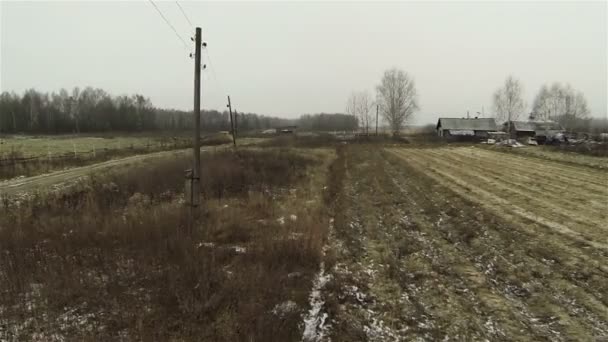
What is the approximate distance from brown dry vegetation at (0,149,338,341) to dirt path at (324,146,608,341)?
0.91m

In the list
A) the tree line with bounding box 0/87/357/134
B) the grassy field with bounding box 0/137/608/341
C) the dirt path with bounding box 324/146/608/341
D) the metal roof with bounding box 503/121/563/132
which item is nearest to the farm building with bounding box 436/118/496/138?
the metal roof with bounding box 503/121/563/132

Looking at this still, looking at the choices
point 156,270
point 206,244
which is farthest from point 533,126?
point 156,270

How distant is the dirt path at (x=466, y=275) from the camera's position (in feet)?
15.9

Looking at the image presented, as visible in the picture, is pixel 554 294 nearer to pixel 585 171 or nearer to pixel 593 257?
pixel 593 257

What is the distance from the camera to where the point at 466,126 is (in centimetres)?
6944

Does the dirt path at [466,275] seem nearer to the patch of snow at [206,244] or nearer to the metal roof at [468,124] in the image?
the patch of snow at [206,244]

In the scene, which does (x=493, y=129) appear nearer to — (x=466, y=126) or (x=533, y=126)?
(x=466, y=126)

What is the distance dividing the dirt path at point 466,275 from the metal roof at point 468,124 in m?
61.5

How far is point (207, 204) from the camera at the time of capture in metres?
12.3

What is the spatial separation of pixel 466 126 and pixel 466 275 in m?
70.1

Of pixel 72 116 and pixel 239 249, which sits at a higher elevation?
pixel 72 116

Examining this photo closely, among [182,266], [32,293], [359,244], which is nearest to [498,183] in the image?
[359,244]

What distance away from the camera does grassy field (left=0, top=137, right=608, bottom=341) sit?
187 inches

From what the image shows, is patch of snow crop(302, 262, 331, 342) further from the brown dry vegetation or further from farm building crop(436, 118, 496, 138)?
farm building crop(436, 118, 496, 138)
